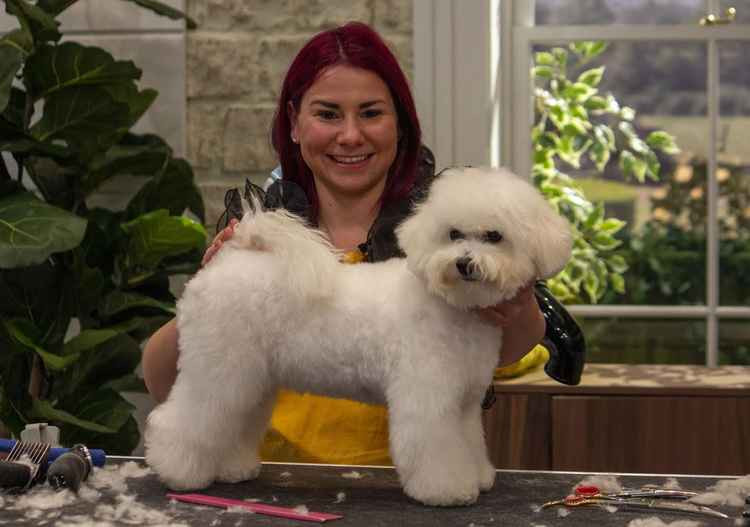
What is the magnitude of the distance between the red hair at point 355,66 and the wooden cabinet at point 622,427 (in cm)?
71

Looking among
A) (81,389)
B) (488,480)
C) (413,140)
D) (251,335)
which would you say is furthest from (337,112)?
(81,389)

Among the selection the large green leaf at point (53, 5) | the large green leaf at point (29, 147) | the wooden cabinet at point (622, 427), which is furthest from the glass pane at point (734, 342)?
the large green leaf at point (53, 5)

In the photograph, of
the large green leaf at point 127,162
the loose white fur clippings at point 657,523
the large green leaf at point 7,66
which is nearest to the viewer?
the loose white fur clippings at point 657,523

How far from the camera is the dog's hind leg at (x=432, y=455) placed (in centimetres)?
143

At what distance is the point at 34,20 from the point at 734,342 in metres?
1.88

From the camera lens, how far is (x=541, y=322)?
1637 mm

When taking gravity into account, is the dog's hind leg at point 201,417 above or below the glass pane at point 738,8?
below

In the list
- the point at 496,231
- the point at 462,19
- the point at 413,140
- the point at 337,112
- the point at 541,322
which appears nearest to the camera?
the point at 496,231

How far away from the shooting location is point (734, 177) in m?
2.99

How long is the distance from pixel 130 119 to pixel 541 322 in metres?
1.32

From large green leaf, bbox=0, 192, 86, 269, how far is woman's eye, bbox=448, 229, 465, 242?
1.17 m

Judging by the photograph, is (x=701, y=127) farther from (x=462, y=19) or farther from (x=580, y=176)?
(x=462, y=19)

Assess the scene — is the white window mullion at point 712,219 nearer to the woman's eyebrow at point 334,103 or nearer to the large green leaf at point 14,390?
the woman's eyebrow at point 334,103

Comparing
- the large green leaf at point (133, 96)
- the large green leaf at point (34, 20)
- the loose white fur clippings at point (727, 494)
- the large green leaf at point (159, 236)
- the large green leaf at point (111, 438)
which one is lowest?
the large green leaf at point (111, 438)
